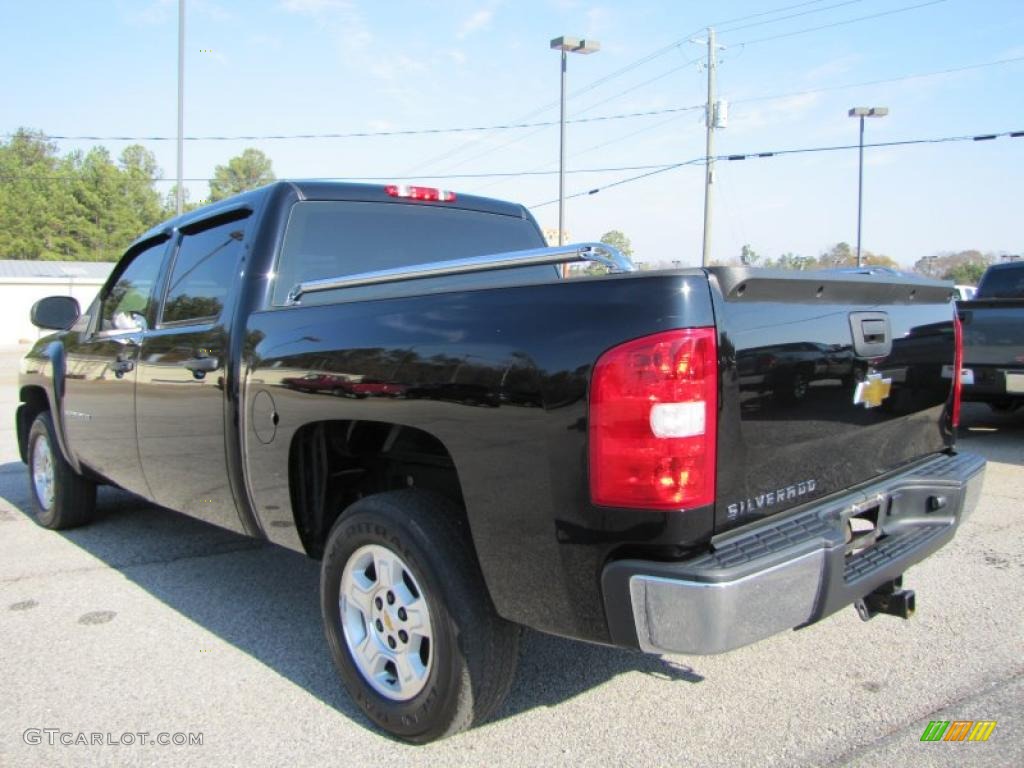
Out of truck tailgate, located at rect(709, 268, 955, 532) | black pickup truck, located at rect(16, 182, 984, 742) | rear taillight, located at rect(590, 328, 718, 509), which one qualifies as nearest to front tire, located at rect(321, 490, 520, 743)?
black pickup truck, located at rect(16, 182, 984, 742)

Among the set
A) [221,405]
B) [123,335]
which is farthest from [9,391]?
[221,405]

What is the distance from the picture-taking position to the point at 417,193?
409 centimetres

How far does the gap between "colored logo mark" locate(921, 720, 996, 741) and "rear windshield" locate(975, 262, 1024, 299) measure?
8490 mm

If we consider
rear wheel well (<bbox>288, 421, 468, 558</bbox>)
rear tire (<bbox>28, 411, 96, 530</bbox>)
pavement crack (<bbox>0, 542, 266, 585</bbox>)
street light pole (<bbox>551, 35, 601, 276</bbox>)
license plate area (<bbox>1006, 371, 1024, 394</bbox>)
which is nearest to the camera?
rear wheel well (<bbox>288, 421, 468, 558</bbox>)

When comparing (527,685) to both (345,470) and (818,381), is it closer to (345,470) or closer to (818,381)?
(345,470)

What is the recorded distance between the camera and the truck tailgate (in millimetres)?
2225

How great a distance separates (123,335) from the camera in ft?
14.7

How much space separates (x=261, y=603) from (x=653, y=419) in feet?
9.42

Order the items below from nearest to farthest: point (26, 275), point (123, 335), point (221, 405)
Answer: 1. point (221, 405)
2. point (123, 335)
3. point (26, 275)

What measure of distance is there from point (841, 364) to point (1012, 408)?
830 cm

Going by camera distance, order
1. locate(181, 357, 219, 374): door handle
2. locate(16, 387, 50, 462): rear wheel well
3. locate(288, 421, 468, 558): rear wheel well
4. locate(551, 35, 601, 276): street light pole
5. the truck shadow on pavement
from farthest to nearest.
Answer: locate(551, 35, 601, 276): street light pole < locate(16, 387, 50, 462): rear wheel well < locate(181, 357, 219, 374): door handle < the truck shadow on pavement < locate(288, 421, 468, 558): rear wheel well

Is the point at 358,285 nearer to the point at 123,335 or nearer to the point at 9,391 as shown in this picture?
the point at 123,335

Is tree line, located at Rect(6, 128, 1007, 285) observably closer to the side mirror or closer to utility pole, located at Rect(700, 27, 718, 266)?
utility pole, located at Rect(700, 27, 718, 266)

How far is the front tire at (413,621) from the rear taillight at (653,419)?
677mm
